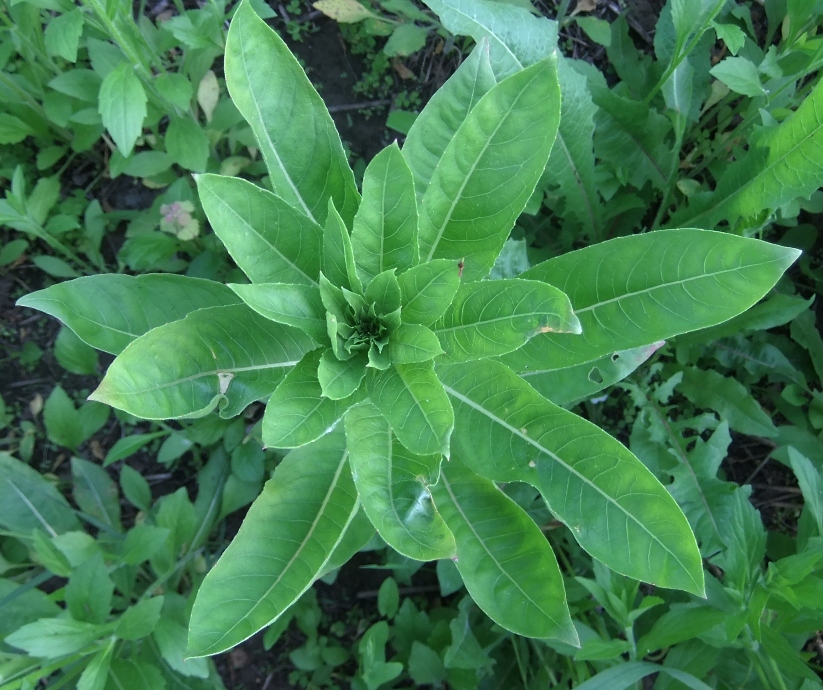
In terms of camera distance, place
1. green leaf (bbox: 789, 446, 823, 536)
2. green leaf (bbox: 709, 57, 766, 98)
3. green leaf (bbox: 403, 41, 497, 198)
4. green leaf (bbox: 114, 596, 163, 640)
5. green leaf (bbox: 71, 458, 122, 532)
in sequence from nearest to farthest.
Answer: green leaf (bbox: 403, 41, 497, 198), green leaf (bbox: 114, 596, 163, 640), green leaf (bbox: 789, 446, 823, 536), green leaf (bbox: 709, 57, 766, 98), green leaf (bbox: 71, 458, 122, 532)

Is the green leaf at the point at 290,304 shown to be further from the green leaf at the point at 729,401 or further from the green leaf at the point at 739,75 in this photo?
the green leaf at the point at 729,401

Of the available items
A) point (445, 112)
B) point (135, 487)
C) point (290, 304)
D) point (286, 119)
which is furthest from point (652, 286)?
point (135, 487)

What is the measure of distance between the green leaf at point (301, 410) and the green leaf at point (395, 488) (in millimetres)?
98

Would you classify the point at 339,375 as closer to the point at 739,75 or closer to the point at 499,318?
the point at 499,318

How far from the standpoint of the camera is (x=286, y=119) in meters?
1.50

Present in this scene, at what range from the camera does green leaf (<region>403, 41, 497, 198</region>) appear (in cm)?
159

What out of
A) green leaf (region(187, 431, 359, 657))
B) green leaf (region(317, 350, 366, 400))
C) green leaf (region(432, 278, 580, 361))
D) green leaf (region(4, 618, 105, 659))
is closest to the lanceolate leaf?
green leaf (region(317, 350, 366, 400))

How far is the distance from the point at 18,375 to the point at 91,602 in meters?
1.52

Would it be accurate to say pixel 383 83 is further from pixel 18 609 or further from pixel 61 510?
pixel 18 609

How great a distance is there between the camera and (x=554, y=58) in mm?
1258

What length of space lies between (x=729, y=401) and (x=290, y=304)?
2062 mm

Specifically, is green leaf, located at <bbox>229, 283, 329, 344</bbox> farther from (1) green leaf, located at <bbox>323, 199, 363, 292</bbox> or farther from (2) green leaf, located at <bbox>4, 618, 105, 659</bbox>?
(2) green leaf, located at <bbox>4, 618, 105, 659</bbox>

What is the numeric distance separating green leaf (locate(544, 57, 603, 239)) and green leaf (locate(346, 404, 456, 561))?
142 centimetres

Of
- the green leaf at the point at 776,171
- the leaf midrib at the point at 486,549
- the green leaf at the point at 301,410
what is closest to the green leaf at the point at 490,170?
the green leaf at the point at 301,410
